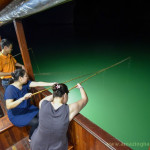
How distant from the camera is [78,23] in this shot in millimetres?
19688

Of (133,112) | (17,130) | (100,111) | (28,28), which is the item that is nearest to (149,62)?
(133,112)

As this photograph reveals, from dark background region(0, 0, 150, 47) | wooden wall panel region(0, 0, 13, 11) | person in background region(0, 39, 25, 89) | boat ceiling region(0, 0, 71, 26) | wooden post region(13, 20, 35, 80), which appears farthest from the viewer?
dark background region(0, 0, 150, 47)

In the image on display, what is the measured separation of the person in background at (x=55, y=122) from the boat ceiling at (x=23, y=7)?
78 centimetres

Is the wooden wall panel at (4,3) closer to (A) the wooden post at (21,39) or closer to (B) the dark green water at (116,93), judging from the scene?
(A) the wooden post at (21,39)

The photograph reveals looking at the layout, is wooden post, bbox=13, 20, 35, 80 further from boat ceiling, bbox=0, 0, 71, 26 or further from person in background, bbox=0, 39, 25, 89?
person in background, bbox=0, 39, 25, 89

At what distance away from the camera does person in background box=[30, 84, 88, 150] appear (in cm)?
106

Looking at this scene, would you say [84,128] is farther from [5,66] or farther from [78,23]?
[78,23]

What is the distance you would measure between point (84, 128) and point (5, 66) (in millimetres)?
1675

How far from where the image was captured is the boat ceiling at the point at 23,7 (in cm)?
106

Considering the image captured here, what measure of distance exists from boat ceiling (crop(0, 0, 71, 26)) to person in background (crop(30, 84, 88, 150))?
2.57 feet

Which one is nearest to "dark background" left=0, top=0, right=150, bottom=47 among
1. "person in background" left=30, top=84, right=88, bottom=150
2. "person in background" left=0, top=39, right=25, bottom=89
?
"person in background" left=0, top=39, right=25, bottom=89

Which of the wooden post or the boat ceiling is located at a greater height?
the boat ceiling

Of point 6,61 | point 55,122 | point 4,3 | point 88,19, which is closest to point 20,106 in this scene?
point 55,122

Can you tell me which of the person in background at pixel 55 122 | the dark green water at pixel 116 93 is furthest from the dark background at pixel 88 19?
the person in background at pixel 55 122
